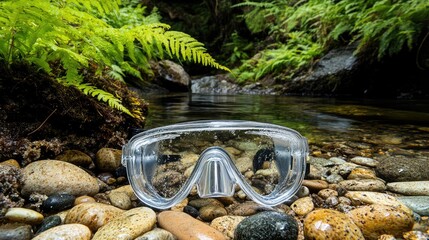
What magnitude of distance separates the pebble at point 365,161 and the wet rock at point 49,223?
221 centimetres

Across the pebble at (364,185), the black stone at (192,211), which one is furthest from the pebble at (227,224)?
the pebble at (364,185)

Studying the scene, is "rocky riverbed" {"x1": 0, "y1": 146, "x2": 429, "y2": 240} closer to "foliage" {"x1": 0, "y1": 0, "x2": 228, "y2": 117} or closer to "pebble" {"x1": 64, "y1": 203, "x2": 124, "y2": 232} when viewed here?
"pebble" {"x1": 64, "y1": 203, "x2": 124, "y2": 232}

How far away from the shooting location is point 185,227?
1422 millimetres

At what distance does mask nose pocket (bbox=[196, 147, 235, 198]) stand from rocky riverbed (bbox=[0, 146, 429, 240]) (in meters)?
0.08

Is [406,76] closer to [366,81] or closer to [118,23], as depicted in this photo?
[366,81]

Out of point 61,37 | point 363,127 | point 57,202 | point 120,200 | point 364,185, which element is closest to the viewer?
point 57,202

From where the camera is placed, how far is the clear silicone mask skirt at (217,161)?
5.79 ft

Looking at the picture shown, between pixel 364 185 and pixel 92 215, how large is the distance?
1.65 m

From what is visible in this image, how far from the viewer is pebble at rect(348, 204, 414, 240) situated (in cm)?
140

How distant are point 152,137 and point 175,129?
150 mm

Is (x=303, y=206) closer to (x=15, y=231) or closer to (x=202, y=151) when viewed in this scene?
(x=202, y=151)

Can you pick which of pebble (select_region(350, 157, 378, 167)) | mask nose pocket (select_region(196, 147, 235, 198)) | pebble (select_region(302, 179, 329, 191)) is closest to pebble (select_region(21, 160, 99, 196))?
mask nose pocket (select_region(196, 147, 235, 198))

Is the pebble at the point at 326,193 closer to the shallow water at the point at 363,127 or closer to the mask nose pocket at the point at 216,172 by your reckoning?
the mask nose pocket at the point at 216,172

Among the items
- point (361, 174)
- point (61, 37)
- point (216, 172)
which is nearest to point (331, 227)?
point (216, 172)
